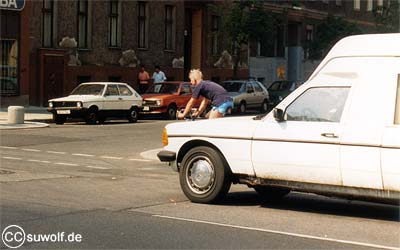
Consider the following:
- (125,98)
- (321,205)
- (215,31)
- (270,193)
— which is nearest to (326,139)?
(321,205)

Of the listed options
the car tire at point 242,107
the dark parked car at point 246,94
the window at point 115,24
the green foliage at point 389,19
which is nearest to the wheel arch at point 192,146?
the dark parked car at point 246,94

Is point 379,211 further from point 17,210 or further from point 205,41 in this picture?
point 205,41

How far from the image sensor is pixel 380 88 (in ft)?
28.7

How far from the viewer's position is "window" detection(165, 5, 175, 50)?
4050 centimetres

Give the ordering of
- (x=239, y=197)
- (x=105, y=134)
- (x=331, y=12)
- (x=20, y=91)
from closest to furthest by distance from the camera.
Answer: (x=239, y=197) → (x=105, y=134) → (x=20, y=91) → (x=331, y=12)

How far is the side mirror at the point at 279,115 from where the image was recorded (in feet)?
30.3

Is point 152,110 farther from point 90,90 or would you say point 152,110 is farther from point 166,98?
point 90,90

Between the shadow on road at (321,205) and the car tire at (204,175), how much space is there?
11.3 inches

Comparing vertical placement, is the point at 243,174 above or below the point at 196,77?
below

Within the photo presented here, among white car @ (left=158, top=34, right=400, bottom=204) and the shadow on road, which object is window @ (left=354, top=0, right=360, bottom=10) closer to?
the shadow on road

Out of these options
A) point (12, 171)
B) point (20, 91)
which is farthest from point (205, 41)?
point (12, 171)

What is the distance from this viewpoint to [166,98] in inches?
1178

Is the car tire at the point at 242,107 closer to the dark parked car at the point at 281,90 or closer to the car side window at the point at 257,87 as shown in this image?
the car side window at the point at 257,87

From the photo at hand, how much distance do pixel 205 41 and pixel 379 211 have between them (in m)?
34.2
